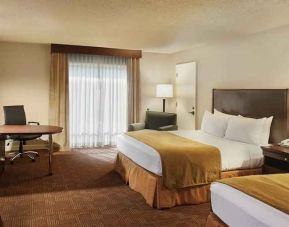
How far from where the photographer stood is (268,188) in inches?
81.6

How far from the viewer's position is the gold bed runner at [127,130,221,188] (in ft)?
10.7

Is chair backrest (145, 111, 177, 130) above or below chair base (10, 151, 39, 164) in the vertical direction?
above

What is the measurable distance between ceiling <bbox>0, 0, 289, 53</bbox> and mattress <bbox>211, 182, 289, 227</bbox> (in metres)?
2.01

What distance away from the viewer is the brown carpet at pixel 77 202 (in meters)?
2.96

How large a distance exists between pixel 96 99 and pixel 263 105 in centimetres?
368

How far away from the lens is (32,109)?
6.12 meters

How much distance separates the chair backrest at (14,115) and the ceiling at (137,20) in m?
1.33

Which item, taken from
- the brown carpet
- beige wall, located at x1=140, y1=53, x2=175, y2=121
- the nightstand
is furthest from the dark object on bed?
the nightstand

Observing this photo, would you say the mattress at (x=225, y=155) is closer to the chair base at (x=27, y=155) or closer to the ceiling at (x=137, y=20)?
the ceiling at (x=137, y=20)

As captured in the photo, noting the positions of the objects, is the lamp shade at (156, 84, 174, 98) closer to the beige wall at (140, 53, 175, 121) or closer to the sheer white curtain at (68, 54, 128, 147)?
the beige wall at (140, 53, 175, 121)

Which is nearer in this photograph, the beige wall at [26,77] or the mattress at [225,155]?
the mattress at [225,155]

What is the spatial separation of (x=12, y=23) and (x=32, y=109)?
233 centimetres

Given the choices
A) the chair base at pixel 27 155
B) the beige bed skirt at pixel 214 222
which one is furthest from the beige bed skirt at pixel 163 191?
the chair base at pixel 27 155

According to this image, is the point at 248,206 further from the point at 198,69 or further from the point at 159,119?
the point at 198,69
